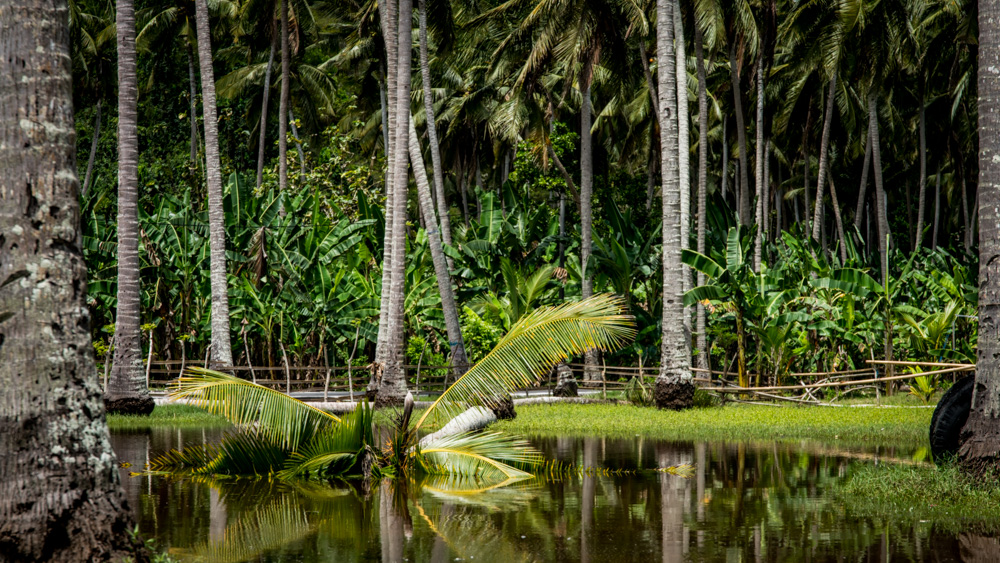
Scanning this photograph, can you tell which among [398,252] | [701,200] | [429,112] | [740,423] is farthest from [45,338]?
[701,200]

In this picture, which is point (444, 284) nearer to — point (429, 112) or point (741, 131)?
point (429, 112)

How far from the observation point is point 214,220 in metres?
19.9

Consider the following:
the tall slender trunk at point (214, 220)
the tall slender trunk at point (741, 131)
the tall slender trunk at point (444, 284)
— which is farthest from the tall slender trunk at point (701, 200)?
the tall slender trunk at point (214, 220)

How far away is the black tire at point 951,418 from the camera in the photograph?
400 inches

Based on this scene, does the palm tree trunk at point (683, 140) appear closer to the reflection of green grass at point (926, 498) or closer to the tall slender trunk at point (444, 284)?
the tall slender trunk at point (444, 284)

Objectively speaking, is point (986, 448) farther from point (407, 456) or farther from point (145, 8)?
point (145, 8)

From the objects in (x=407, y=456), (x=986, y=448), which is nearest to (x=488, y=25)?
(x=407, y=456)

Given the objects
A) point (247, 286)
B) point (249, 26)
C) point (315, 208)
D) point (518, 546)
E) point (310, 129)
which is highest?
point (249, 26)

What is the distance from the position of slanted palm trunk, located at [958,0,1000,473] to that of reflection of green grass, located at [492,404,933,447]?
427cm

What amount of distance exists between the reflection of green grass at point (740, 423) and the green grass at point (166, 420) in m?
5.19

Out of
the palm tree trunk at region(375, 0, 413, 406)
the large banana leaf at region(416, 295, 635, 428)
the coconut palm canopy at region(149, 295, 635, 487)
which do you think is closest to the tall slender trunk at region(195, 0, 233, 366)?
the palm tree trunk at region(375, 0, 413, 406)

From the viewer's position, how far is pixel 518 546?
23.7ft

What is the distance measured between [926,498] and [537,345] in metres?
4.10

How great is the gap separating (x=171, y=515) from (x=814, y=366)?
58.1 ft
